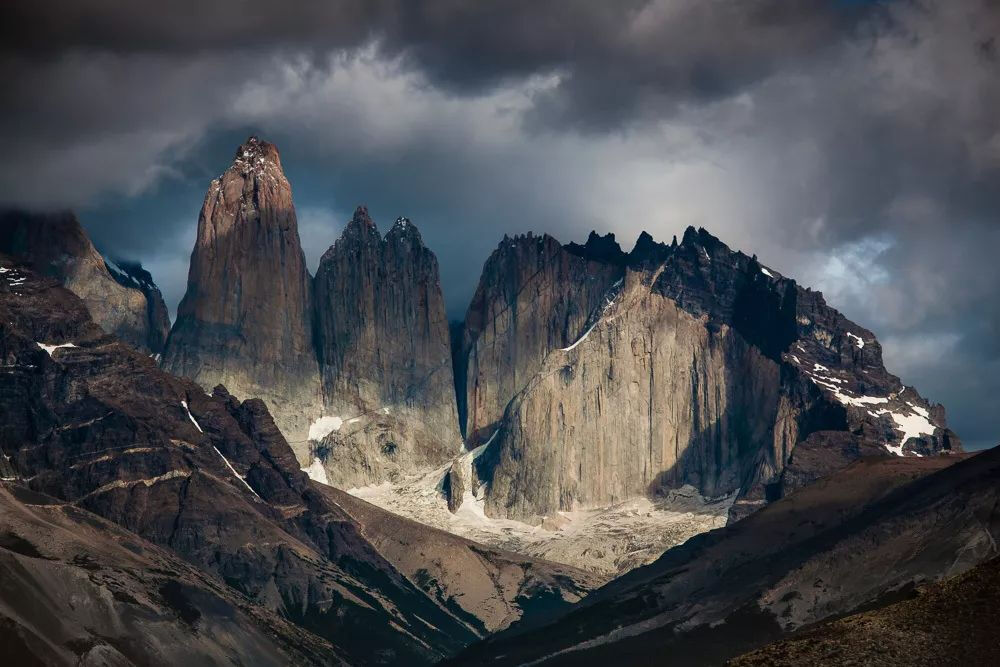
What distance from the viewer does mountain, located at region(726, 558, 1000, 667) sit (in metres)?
140

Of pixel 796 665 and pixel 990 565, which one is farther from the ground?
pixel 990 565

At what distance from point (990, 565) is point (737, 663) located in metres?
25.0

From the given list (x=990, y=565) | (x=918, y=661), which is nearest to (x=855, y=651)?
(x=918, y=661)

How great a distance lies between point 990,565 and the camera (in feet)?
498

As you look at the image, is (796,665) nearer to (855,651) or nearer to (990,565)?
(855,651)

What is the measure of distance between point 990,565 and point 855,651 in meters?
18.5

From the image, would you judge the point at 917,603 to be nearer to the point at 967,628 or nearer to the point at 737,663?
the point at 967,628

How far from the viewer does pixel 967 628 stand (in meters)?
143

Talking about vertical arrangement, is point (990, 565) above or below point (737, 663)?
above

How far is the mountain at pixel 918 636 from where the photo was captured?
139500 millimetres

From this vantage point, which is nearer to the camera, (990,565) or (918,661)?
(918,661)

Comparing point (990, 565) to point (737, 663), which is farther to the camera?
point (990, 565)

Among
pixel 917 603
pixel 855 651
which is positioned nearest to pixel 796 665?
pixel 855 651

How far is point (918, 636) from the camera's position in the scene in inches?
5620
